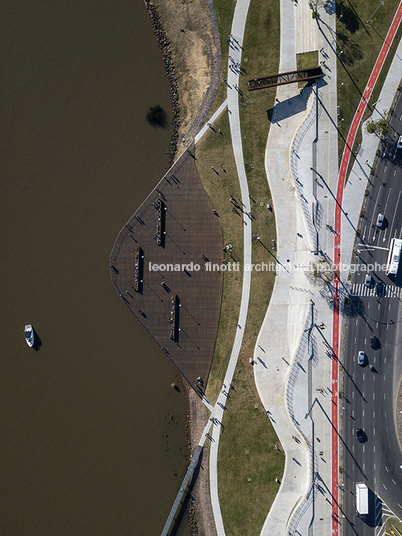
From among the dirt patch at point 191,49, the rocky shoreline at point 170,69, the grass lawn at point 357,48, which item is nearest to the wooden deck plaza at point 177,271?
the rocky shoreline at point 170,69

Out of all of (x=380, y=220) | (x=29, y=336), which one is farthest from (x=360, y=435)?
(x=29, y=336)

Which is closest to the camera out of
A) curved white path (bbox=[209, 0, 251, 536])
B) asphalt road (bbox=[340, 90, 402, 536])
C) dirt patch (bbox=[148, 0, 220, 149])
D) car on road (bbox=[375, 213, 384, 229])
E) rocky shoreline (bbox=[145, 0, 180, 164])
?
asphalt road (bbox=[340, 90, 402, 536])

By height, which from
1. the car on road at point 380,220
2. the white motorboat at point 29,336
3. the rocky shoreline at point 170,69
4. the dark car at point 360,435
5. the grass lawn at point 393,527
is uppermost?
the rocky shoreline at point 170,69

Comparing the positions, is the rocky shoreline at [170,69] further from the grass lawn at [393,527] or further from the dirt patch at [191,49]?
the grass lawn at [393,527]

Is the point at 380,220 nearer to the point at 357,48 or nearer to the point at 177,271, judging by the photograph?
the point at 357,48

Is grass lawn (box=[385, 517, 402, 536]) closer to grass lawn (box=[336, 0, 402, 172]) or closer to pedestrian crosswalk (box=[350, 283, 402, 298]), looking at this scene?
pedestrian crosswalk (box=[350, 283, 402, 298])

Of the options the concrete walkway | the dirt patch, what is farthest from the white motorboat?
the dirt patch
